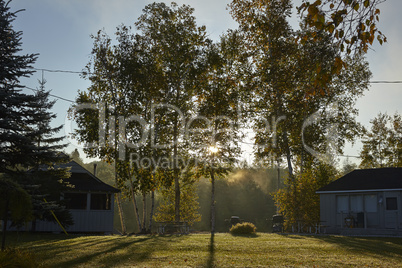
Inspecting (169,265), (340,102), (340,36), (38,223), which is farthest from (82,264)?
(340,102)

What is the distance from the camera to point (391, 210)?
82.4 feet

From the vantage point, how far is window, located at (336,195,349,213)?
27141 mm

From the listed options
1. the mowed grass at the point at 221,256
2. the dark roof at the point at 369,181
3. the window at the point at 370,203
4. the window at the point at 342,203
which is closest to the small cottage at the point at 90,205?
the mowed grass at the point at 221,256

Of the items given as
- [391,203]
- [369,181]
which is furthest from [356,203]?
[391,203]

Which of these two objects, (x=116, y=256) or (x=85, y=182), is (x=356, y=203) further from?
(x=116, y=256)

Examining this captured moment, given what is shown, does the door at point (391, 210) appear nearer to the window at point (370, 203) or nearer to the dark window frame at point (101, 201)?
the window at point (370, 203)

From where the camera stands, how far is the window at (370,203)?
2611 centimetres

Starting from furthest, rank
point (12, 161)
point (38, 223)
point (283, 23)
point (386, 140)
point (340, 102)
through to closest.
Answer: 1. point (386, 140)
2. point (340, 102)
3. point (283, 23)
4. point (38, 223)
5. point (12, 161)

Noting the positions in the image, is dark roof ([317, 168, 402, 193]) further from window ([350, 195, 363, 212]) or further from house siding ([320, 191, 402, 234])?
window ([350, 195, 363, 212])

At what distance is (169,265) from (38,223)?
1784cm

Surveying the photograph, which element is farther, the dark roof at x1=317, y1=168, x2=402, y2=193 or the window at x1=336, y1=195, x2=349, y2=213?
the window at x1=336, y1=195, x2=349, y2=213

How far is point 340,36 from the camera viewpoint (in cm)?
567

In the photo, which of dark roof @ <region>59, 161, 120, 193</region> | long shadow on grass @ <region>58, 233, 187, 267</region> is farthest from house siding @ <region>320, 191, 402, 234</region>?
long shadow on grass @ <region>58, 233, 187, 267</region>

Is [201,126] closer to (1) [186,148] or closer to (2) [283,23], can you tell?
(1) [186,148]
